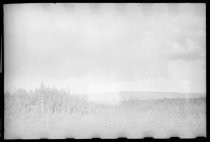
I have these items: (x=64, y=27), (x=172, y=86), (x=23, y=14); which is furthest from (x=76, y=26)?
(x=172, y=86)

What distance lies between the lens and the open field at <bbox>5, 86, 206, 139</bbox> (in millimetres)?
3922

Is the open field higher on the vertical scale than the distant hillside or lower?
lower

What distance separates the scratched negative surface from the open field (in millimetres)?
10

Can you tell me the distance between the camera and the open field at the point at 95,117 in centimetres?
392

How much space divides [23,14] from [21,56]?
440mm

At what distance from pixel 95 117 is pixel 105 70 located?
1.66 feet

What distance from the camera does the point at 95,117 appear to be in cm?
396

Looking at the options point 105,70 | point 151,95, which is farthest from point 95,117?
point 151,95

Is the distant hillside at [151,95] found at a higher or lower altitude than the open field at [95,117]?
higher

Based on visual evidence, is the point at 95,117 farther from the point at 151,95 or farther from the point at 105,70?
the point at 151,95

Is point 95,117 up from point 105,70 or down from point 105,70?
down

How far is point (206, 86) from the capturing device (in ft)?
12.8

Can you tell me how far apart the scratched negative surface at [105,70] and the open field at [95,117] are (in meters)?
0.01

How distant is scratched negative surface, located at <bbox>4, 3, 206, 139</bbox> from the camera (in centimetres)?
393
